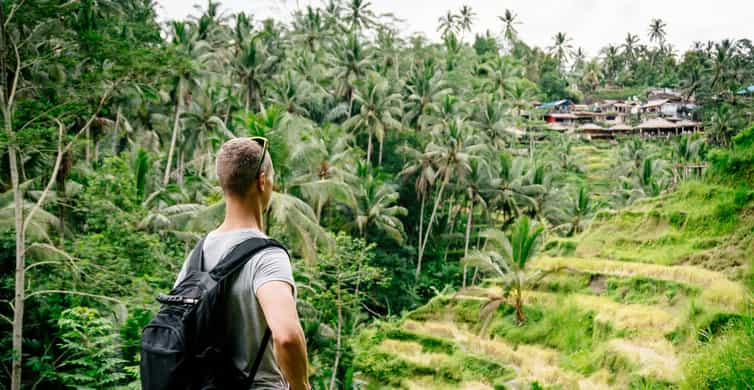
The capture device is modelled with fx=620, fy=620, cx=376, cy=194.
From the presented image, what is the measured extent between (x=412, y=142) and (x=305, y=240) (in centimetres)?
2276

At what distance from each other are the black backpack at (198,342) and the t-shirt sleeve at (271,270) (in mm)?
33

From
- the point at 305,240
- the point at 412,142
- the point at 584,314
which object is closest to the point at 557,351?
the point at 584,314


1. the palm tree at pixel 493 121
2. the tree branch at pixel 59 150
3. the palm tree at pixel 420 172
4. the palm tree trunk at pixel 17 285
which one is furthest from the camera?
the palm tree at pixel 493 121

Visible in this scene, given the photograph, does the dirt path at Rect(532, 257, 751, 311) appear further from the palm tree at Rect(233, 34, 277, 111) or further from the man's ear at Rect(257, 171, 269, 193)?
the palm tree at Rect(233, 34, 277, 111)

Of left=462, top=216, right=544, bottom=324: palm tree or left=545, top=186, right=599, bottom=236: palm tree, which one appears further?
left=545, top=186, right=599, bottom=236: palm tree

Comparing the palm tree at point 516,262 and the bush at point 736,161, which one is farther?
the palm tree at point 516,262

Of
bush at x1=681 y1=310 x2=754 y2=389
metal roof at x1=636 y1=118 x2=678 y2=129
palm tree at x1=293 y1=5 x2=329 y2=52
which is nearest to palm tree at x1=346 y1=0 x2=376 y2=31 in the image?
palm tree at x1=293 y1=5 x2=329 y2=52

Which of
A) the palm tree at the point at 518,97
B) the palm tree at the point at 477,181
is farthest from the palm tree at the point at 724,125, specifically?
the palm tree at the point at 477,181

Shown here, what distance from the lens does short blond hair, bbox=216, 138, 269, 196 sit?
179 centimetres

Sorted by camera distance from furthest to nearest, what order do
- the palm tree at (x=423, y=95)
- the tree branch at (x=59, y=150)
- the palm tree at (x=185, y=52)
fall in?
1. the palm tree at (x=423, y=95)
2. the palm tree at (x=185, y=52)
3. the tree branch at (x=59, y=150)

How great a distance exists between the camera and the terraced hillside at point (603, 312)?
1266cm

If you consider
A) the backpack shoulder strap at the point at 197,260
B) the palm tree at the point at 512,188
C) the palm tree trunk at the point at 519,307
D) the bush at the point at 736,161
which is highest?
the backpack shoulder strap at the point at 197,260

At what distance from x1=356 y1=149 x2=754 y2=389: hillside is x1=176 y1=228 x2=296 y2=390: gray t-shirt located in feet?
32.2

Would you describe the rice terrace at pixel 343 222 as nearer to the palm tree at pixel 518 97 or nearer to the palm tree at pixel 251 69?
the palm tree at pixel 251 69
